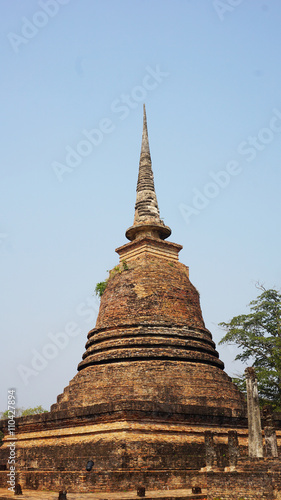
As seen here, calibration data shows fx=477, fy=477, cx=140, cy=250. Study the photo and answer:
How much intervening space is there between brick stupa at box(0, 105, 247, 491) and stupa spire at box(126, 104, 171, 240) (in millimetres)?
216

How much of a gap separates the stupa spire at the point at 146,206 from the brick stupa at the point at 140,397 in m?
0.22

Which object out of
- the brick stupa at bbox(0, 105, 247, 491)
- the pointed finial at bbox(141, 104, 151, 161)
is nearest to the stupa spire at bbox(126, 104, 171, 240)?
the pointed finial at bbox(141, 104, 151, 161)

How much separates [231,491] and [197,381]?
231 inches

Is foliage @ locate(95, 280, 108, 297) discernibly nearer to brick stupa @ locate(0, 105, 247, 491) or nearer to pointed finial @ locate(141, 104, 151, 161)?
brick stupa @ locate(0, 105, 247, 491)

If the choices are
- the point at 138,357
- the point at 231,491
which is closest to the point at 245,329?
the point at 138,357

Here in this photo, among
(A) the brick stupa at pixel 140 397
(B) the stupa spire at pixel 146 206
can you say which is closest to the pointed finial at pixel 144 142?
(B) the stupa spire at pixel 146 206

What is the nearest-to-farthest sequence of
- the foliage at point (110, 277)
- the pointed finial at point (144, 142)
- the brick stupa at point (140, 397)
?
the brick stupa at point (140, 397) < the foliage at point (110, 277) < the pointed finial at point (144, 142)

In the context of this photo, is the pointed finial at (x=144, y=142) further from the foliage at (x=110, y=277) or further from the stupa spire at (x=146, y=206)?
the foliage at (x=110, y=277)

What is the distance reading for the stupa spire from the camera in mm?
21766

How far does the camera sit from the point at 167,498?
35.3 ft

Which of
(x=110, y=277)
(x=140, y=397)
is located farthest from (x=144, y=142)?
(x=140, y=397)

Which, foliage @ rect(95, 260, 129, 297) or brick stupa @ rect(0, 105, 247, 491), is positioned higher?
foliage @ rect(95, 260, 129, 297)

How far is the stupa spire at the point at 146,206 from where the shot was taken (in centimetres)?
2177

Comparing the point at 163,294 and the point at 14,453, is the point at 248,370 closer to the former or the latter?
the point at 163,294
